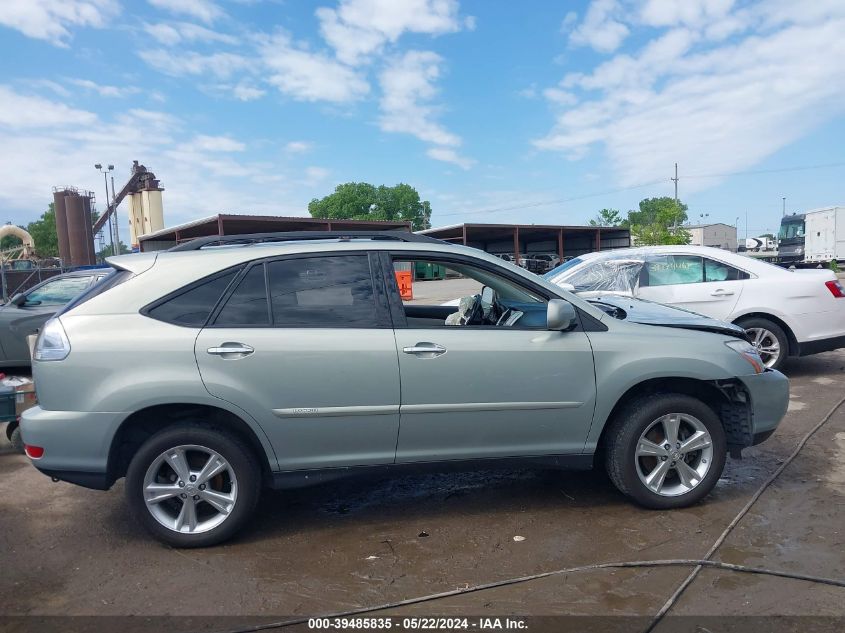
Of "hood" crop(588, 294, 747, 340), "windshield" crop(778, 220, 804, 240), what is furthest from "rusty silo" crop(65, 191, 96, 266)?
"hood" crop(588, 294, 747, 340)

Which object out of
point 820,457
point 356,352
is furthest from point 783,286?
point 356,352

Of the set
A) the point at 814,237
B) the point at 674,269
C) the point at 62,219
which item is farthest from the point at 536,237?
the point at 674,269

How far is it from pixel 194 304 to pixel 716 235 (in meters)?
93.7

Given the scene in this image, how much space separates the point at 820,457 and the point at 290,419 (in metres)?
4.15

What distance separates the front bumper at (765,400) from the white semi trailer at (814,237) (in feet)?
91.7

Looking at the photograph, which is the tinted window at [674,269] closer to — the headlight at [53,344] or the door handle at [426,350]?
the door handle at [426,350]

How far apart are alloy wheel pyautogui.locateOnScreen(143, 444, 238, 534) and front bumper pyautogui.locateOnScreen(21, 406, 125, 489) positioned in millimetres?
285

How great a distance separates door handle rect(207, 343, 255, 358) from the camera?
139 inches

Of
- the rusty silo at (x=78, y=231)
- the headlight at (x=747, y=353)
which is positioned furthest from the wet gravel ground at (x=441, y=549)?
the rusty silo at (x=78, y=231)

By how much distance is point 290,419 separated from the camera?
359 centimetres

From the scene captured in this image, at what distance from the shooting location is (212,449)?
357 centimetres

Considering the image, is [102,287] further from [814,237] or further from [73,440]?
[814,237]

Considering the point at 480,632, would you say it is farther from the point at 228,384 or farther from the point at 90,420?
the point at 90,420

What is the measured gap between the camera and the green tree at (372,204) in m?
88.7
